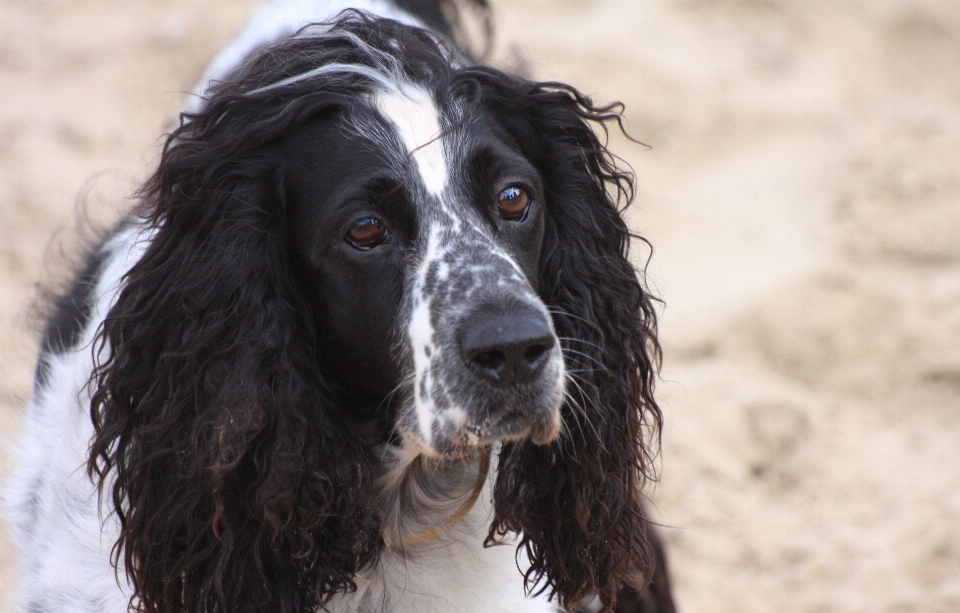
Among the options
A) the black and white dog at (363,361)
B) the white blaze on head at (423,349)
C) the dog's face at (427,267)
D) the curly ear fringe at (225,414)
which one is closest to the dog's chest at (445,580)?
the black and white dog at (363,361)

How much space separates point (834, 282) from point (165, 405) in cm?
389

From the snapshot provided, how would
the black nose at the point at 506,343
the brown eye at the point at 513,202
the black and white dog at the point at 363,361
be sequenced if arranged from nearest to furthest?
the black nose at the point at 506,343
the black and white dog at the point at 363,361
the brown eye at the point at 513,202

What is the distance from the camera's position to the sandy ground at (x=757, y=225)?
4.52m

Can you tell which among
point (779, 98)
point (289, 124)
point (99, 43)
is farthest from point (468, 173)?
point (99, 43)

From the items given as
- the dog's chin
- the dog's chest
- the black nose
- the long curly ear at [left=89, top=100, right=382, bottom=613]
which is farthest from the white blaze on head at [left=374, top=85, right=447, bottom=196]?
the dog's chest

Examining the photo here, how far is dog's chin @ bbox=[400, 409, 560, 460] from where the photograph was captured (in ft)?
8.41

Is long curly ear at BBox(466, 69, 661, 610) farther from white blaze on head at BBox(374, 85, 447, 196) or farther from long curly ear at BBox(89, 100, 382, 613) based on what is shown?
long curly ear at BBox(89, 100, 382, 613)

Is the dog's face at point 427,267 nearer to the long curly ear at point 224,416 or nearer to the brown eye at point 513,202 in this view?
the brown eye at point 513,202

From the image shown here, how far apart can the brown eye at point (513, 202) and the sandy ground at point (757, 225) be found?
92cm

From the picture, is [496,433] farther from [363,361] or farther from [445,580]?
[445,580]

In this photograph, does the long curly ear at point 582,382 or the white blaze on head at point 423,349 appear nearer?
the white blaze on head at point 423,349

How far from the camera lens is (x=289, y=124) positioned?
280 cm

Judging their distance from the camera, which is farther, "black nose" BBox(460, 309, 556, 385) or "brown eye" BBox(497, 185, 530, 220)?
"brown eye" BBox(497, 185, 530, 220)

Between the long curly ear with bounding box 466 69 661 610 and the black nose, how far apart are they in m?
0.42
